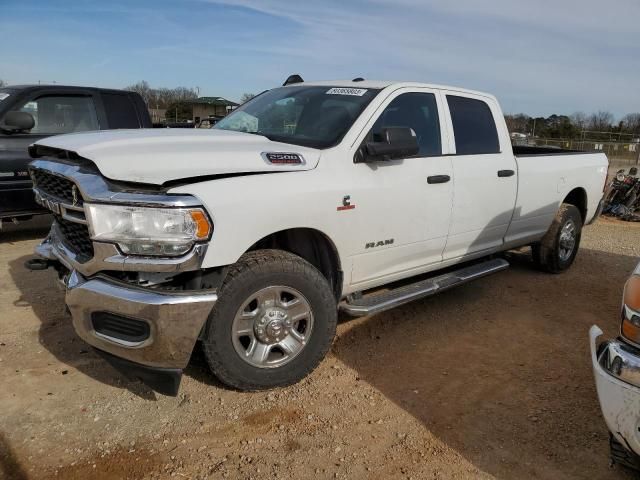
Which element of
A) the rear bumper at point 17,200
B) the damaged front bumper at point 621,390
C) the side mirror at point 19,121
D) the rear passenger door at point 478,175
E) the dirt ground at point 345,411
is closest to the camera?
the damaged front bumper at point 621,390

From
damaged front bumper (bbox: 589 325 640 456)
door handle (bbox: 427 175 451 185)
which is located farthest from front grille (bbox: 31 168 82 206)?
damaged front bumper (bbox: 589 325 640 456)

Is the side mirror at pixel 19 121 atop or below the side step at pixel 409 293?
atop

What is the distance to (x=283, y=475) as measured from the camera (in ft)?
8.86

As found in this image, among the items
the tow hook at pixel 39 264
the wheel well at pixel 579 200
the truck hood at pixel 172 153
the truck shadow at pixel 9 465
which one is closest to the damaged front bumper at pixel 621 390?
the truck hood at pixel 172 153

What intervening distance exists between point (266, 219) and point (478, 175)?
228 centimetres

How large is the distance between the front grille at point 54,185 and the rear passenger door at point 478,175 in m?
2.84

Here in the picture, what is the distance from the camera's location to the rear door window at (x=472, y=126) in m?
4.62

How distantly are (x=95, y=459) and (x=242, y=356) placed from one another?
0.93 m

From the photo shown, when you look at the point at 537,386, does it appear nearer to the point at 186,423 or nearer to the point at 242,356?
the point at 242,356

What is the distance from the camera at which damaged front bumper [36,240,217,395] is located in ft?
9.25

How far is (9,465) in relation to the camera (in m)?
2.71

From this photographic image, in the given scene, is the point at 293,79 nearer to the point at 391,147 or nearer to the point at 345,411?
the point at 391,147

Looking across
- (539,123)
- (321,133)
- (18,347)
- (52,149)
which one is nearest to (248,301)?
(321,133)

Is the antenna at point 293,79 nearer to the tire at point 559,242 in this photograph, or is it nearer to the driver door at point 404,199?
the driver door at point 404,199
